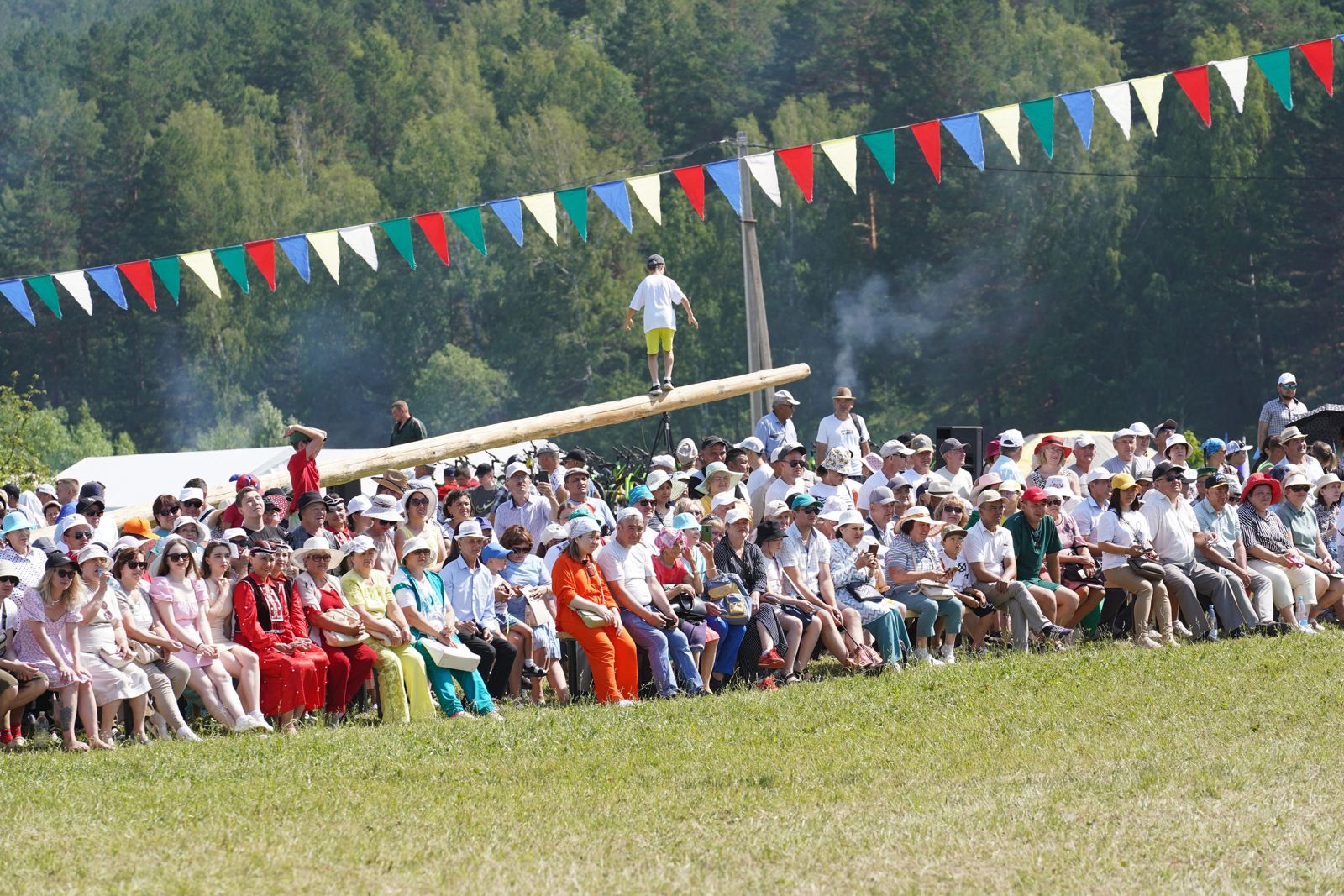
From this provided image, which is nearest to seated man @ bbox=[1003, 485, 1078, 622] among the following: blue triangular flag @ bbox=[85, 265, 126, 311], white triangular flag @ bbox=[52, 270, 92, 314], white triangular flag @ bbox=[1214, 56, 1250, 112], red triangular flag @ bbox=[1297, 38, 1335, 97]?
white triangular flag @ bbox=[1214, 56, 1250, 112]

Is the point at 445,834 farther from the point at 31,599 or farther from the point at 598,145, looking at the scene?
the point at 598,145

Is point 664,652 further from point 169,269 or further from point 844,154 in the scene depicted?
point 169,269

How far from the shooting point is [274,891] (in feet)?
21.5

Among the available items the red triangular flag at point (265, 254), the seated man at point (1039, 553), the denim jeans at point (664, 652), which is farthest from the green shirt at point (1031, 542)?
the red triangular flag at point (265, 254)

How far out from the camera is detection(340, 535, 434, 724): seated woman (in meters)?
10.2

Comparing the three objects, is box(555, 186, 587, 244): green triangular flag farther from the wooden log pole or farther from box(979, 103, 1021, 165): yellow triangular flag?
box(979, 103, 1021, 165): yellow triangular flag

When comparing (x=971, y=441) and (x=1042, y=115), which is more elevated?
(x=1042, y=115)

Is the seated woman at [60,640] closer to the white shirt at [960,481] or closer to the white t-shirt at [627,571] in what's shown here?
the white t-shirt at [627,571]

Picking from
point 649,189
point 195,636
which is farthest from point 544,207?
point 195,636

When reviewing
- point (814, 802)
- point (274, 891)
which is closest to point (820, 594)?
point (814, 802)

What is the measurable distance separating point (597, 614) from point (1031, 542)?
3.19 m

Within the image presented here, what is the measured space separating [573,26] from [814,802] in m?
77.4

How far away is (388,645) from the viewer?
10.3 metres

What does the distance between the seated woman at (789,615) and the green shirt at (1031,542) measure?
1.56m
